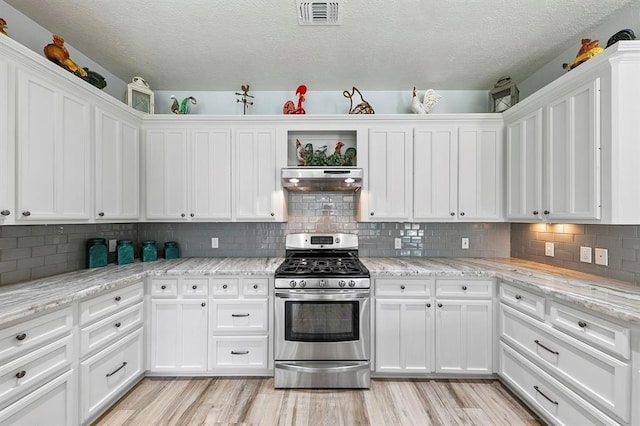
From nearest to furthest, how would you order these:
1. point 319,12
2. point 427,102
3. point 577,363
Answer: point 577,363 < point 319,12 < point 427,102

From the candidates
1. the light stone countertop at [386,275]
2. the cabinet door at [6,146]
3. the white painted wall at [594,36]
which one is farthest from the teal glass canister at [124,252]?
the white painted wall at [594,36]

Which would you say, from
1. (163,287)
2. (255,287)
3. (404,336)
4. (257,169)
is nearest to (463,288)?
(404,336)

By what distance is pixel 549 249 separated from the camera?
8.80ft

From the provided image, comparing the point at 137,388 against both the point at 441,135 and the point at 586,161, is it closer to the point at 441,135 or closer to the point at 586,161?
the point at 441,135

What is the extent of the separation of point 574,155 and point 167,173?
11.1 feet

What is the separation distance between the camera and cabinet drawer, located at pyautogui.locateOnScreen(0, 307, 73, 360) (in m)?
1.43

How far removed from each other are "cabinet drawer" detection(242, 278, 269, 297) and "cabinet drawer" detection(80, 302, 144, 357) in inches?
34.0

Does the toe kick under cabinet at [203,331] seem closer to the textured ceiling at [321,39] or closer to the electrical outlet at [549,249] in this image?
the textured ceiling at [321,39]

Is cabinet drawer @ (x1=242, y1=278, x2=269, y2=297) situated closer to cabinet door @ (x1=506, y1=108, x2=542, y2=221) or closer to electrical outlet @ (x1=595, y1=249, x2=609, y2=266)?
cabinet door @ (x1=506, y1=108, x2=542, y2=221)

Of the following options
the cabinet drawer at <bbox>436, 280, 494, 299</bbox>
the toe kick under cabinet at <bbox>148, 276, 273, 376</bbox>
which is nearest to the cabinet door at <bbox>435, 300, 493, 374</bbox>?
the cabinet drawer at <bbox>436, 280, 494, 299</bbox>

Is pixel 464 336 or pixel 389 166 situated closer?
pixel 464 336

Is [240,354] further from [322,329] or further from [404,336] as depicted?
[404,336]

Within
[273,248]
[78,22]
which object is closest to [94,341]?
[273,248]

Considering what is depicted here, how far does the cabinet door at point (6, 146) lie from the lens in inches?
64.1
